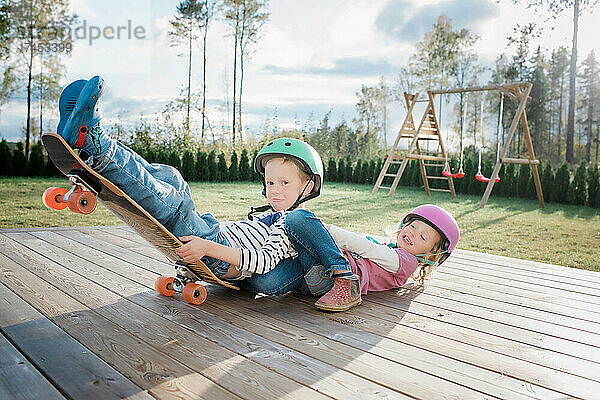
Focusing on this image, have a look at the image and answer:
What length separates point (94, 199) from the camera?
5.91 feet

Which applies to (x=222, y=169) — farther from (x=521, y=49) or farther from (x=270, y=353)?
(x=521, y=49)

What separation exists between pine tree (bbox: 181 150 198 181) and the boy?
8005 millimetres

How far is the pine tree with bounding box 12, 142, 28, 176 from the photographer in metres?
9.13

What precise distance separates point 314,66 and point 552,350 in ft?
47.4

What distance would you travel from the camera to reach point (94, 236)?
3775 millimetres

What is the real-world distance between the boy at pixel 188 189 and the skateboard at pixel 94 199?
0.03m

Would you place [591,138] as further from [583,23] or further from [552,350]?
[552,350]

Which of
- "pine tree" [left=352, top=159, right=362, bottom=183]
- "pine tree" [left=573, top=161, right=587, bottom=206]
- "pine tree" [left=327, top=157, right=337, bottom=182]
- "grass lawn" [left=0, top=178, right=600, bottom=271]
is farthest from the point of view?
"pine tree" [left=327, top=157, right=337, bottom=182]

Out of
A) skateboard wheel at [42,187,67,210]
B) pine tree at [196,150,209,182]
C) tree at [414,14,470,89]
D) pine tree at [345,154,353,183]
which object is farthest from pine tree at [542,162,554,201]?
skateboard wheel at [42,187,67,210]

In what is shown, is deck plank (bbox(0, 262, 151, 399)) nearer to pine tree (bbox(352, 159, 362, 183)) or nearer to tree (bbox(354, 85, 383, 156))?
pine tree (bbox(352, 159, 362, 183))

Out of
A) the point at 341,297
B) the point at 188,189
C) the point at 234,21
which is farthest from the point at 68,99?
the point at 234,21

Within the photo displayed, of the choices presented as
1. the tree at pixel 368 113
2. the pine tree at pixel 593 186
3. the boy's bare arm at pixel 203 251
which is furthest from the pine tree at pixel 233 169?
the boy's bare arm at pixel 203 251

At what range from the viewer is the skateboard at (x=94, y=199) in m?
1.62

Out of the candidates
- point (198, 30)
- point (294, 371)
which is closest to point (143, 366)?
point (294, 371)
